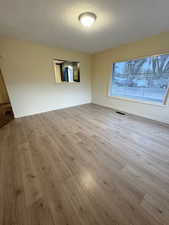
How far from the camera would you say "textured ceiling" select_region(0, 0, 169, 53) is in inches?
58.5

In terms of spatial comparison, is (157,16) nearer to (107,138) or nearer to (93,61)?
(107,138)

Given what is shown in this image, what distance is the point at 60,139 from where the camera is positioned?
6.80 feet

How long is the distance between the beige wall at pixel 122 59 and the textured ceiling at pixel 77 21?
0.29 metres

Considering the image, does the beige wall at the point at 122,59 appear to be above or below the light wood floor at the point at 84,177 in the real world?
above

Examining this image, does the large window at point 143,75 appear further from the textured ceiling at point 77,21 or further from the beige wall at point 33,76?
the beige wall at point 33,76

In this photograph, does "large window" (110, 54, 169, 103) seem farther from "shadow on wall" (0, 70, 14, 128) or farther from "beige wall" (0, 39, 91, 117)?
"shadow on wall" (0, 70, 14, 128)

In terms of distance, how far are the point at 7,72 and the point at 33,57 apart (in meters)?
0.90

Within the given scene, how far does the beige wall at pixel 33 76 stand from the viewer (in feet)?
8.91

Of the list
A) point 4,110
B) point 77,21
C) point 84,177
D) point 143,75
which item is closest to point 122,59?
point 143,75

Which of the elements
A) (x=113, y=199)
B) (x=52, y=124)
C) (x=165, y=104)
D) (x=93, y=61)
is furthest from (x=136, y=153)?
(x=93, y=61)

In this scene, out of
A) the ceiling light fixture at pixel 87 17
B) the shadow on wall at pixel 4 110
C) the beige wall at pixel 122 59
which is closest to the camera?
the ceiling light fixture at pixel 87 17

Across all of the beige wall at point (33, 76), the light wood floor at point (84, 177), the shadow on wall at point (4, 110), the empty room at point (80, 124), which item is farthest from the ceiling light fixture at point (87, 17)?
the shadow on wall at point (4, 110)

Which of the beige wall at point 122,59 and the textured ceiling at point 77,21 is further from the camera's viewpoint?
the beige wall at point 122,59

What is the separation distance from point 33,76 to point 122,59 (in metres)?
3.13
